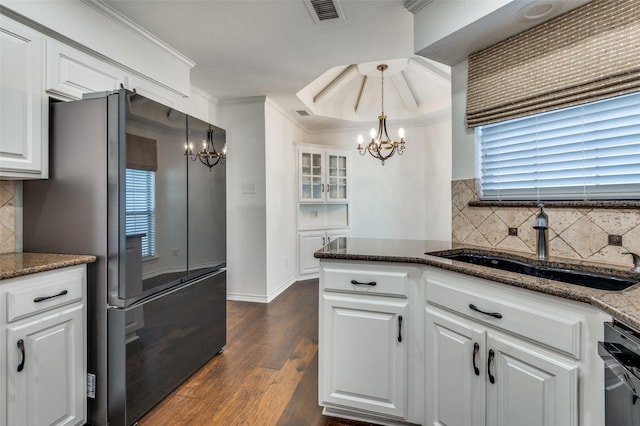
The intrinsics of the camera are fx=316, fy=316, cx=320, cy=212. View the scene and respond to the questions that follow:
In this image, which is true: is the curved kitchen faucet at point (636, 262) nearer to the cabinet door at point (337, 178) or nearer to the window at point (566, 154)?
the window at point (566, 154)

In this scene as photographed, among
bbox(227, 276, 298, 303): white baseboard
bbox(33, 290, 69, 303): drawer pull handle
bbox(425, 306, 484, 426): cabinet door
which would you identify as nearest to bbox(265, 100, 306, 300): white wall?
bbox(227, 276, 298, 303): white baseboard

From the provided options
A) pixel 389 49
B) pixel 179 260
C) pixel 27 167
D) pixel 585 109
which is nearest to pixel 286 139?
pixel 389 49

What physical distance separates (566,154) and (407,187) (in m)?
3.59

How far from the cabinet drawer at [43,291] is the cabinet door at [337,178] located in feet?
12.9

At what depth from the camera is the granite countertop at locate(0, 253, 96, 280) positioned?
54.6 inches

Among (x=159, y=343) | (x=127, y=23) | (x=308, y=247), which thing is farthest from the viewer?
(x=308, y=247)

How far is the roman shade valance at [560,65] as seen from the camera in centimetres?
144

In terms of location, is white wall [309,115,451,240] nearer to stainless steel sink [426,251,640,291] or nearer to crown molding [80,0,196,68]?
stainless steel sink [426,251,640,291]

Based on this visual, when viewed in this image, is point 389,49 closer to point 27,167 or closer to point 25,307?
point 27,167

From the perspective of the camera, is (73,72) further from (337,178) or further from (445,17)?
(337,178)

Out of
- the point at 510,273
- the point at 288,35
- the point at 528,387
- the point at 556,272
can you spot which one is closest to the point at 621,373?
the point at 528,387

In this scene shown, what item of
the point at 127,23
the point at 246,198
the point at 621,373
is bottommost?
the point at 621,373

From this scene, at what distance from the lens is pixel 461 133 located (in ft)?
7.39

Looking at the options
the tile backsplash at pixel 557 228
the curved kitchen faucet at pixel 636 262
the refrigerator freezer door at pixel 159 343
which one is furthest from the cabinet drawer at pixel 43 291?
the curved kitchen faucet at pixel 636 262
